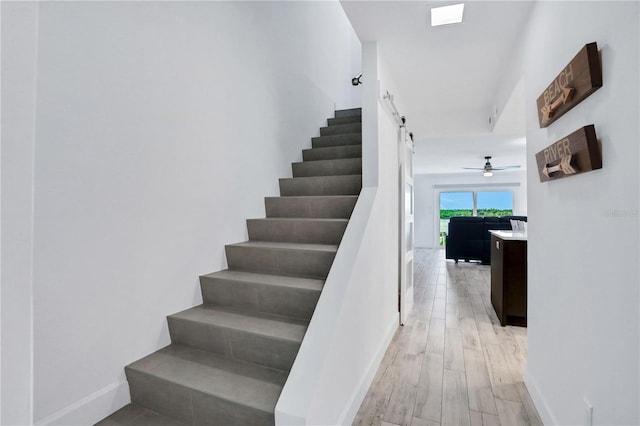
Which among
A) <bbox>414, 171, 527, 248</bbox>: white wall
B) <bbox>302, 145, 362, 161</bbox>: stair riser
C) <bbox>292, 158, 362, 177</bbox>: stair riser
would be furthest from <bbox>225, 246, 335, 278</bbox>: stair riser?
<bbox>414, 171, 527, 248</bbox>: white wall

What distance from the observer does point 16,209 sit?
0.49m

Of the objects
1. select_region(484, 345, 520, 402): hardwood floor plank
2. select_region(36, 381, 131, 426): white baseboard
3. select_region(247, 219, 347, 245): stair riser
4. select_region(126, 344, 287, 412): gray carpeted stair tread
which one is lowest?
select_region(484, 345, 520, 402): hardwood floor plank

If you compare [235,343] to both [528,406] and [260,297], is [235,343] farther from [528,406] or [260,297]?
[528,406]

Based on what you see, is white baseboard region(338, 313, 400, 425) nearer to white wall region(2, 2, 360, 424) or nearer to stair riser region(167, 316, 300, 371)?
stair riser region(167, 316, 300, 371)

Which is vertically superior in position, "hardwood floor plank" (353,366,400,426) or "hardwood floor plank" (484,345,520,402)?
"hardwood floor plank" (484,345,520,402)

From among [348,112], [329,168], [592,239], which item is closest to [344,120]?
[348,112]

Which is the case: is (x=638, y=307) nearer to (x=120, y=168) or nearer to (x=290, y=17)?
(x=120, y=168)

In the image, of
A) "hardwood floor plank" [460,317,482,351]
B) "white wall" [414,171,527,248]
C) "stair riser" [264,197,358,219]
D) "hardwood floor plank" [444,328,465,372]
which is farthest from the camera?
"white wall" [414,171,527,248]

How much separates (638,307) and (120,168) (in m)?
2.13

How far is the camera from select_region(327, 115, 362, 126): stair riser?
4.02 metres

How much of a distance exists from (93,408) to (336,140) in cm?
306

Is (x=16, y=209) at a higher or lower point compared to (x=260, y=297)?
higher

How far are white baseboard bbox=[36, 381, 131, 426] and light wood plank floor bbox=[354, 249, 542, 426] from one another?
4.19 ft

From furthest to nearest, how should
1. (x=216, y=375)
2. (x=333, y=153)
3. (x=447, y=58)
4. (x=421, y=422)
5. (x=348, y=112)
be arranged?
(x=348, y=112) < (x=333, y=153) < (x=447, y=58) < (x=421, y=422) < (x=216, y=375)
